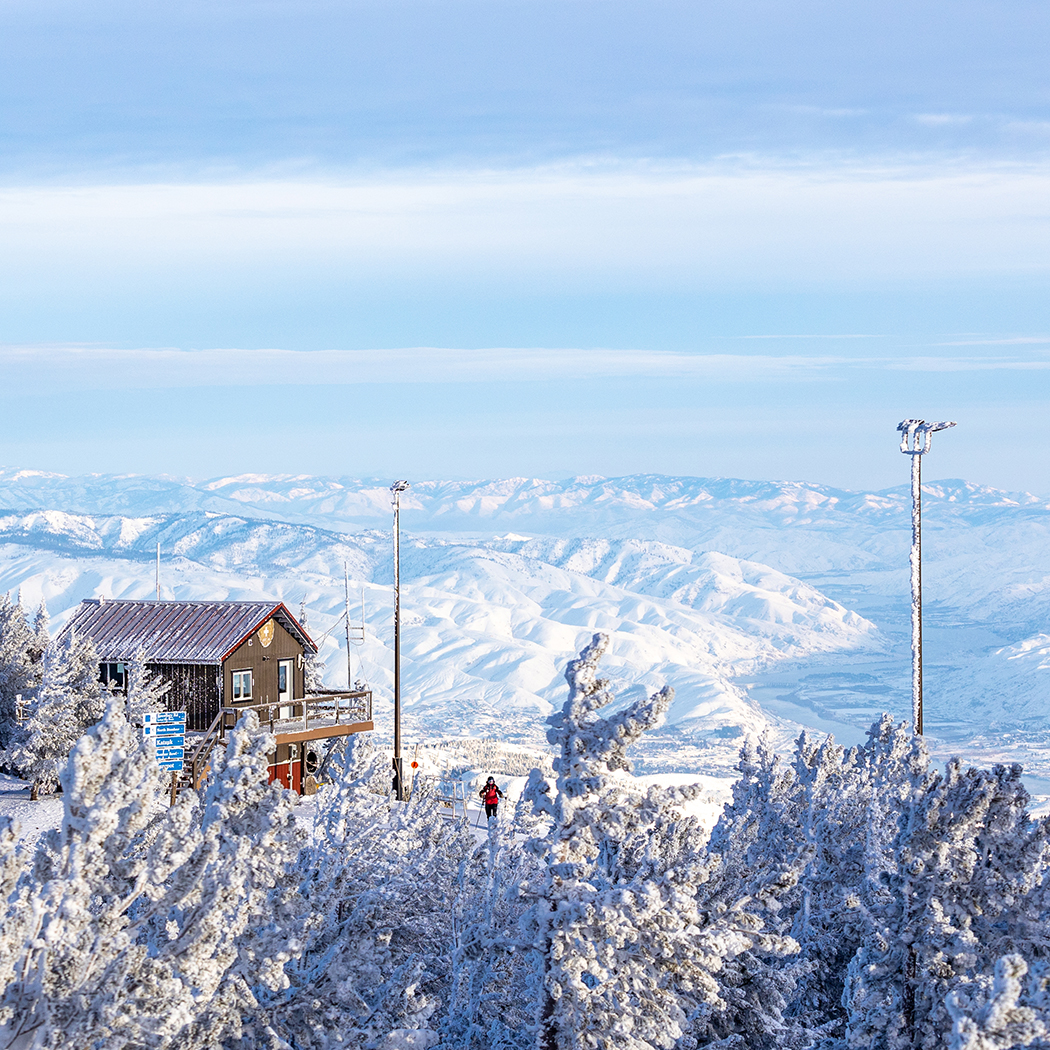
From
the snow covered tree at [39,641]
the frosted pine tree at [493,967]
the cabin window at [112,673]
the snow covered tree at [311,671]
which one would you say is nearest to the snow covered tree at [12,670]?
the snow covered tree at [39,641]

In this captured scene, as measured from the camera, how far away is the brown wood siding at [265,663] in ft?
119

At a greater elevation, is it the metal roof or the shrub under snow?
the metal roof

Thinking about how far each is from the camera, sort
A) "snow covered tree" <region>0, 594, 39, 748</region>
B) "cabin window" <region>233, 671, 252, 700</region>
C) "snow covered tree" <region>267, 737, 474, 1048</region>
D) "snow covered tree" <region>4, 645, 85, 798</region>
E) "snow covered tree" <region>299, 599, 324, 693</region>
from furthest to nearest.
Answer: "snow covered tree" <region>299, 599, 324, 693</region>
"cabin window" <region>233, 671, 252, 700</region>
"snow covered tree" <region>0, 594, 39, 748</region>
"snow covered tree" <region>4, 645, 85, 798</region>
"snow covered tree" <region>267, 737, 474, 1048</region>

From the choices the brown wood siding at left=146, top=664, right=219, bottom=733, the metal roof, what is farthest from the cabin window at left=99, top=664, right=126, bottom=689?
the brown wood siding at left=146, top=664, right=219, bottom=733

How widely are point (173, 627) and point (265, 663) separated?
284 cm

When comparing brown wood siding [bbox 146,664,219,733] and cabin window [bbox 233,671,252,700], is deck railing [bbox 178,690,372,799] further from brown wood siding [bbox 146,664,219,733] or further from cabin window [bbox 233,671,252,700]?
brown wood siding [bbox 146,664,219,733]

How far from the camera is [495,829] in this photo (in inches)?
701

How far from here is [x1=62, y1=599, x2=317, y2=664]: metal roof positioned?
36.0m

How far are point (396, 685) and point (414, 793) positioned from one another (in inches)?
560

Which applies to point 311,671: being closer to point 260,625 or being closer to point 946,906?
point 260,625

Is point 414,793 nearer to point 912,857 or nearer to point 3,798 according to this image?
point 912,857

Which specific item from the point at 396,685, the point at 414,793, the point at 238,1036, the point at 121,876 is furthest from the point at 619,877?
the point at 396,685

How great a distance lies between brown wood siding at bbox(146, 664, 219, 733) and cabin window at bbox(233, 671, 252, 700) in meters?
0.69

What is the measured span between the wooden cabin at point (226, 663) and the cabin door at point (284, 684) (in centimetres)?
3
